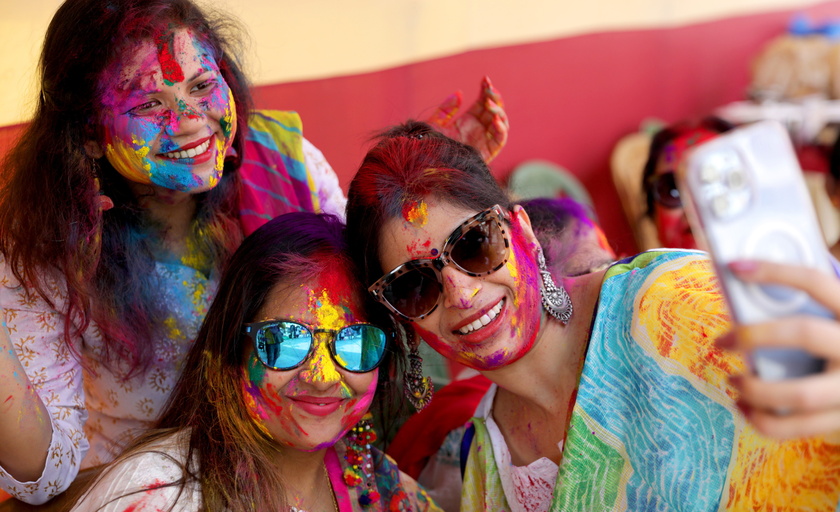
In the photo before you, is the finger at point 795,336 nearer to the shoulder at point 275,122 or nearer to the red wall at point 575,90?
the shoulder at point 275,122

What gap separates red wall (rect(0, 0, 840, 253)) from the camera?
9.03 feet

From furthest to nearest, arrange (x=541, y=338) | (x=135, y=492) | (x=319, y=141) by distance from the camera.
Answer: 1. (x=319, y=141)
2. (x=541, y=338)
3. (x=135, y=492)

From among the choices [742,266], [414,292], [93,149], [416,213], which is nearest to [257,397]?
[414,292]

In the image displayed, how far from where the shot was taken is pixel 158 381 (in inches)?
75.2

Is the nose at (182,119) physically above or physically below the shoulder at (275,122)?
above

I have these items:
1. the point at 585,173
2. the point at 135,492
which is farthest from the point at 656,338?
the point at 585,173

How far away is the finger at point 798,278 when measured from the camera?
79cm

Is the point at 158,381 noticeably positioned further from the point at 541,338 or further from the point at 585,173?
the point at 585,173

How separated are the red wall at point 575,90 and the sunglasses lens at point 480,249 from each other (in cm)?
120

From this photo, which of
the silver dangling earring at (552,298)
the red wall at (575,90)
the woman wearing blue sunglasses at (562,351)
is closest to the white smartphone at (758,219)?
the woman wearing blue sunglasses at (562,351)

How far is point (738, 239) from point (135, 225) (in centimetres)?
145

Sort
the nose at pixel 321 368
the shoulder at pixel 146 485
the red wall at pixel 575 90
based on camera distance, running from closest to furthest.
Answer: the shoulder at pixel 146 485
the nose at pixel 321 368
the red wall at pixel 575 90

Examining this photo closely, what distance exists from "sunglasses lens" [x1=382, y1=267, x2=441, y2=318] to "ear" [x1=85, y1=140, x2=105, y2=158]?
0.74m

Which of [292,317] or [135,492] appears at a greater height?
[292,317]
